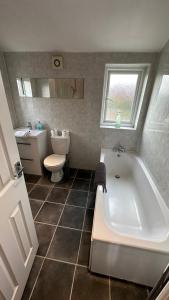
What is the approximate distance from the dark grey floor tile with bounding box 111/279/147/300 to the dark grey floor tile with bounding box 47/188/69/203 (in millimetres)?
1059

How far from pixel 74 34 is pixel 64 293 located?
2565mm

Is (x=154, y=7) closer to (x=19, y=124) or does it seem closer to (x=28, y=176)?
(x=19, y=124)

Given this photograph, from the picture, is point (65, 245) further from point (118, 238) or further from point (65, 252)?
point (118, 238)

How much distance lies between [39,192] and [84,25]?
221 cm

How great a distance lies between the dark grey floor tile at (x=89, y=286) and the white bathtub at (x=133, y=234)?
7 cm

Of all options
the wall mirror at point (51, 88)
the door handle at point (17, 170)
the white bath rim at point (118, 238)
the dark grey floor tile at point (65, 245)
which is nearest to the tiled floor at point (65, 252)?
the dark grey floor tile at point (65, 245)

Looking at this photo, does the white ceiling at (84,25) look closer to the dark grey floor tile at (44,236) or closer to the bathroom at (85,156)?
the bathroom at (85,156)

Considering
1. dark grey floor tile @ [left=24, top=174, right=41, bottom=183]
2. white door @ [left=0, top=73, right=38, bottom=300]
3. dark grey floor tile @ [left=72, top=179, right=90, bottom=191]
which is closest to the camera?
white door @ [left=0, top=73, right=38, bottom=300]

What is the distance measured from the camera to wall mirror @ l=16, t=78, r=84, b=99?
6.86 ft

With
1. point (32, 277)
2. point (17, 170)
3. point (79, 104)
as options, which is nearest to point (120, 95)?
point (79, 104)

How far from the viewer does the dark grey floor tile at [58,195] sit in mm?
1940

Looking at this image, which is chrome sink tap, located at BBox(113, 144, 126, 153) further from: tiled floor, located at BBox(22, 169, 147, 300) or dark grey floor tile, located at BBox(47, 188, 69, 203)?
dark grey floor tile, located at BBox(47, 188, 69, 203)

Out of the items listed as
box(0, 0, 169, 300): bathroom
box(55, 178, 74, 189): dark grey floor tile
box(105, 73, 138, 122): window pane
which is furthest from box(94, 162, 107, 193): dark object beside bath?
box(105, 73, 138, 122): window pane

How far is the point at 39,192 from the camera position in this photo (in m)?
2.08
